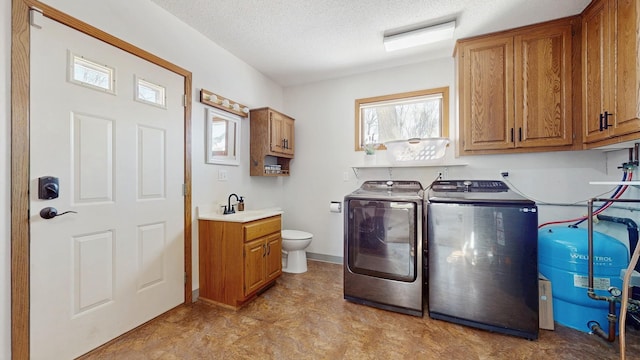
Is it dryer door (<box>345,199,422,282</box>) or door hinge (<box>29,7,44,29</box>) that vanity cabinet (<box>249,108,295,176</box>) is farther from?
door hinge (<box>29,7,44,29</box>)

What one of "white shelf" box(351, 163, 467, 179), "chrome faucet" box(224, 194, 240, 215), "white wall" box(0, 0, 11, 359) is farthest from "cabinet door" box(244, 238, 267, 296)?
"white shelf" box(351, 163, 467, 179)

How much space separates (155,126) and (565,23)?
139 inches

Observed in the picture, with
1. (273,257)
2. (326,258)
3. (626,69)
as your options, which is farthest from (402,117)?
(273,257)

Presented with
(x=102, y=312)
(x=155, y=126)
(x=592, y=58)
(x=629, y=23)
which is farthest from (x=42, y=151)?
(x=592, y=58)

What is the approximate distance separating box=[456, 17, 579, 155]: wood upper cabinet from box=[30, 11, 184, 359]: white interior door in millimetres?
2683

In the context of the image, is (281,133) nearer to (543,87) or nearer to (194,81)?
(194,81)

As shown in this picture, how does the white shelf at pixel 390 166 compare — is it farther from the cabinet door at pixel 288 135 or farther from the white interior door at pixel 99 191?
the white interior door at pixel 99 191

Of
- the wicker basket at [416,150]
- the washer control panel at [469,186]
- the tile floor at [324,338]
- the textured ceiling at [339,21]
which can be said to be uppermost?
the textured ceiling at [339,21]

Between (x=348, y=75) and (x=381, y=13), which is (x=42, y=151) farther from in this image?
(x=348, y=75)

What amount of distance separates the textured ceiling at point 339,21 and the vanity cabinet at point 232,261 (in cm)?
178

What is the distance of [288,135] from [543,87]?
268 centimetres

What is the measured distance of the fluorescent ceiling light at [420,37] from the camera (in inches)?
86.9

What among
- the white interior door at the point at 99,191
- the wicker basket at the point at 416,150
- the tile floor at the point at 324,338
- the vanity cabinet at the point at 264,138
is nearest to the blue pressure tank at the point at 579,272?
the tile floor at the point at 324,338

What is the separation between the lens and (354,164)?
3289mm
